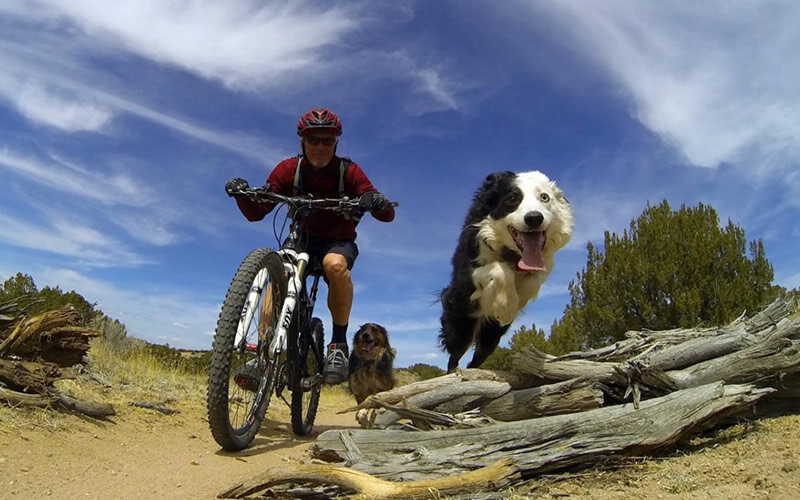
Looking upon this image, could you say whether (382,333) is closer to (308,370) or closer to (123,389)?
(308,370)

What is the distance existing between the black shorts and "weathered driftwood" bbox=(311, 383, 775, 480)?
5.65 feet

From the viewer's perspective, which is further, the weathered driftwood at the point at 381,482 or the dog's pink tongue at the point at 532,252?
the dog's pink tongue at the point at 532,252

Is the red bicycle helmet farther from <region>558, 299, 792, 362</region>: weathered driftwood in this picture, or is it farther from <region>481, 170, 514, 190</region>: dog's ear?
<region>558, 299, 792, 362</region>: weathered driftwood

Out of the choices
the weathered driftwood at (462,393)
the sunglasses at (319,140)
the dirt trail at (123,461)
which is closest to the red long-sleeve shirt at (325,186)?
the sunglasses at (319,140)

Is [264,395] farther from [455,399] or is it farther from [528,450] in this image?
[528,450]

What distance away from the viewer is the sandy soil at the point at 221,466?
2.38m

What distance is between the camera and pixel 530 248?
171 inches

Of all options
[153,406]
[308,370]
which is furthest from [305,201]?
[153,406]

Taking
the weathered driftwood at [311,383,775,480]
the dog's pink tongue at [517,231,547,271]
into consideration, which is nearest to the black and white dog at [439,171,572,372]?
the dog's pink tongue at [517,231,547,271]

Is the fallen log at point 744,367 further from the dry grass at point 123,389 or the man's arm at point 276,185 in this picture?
the dry grass at point 123,389

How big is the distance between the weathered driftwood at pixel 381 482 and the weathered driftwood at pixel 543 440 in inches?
5.9

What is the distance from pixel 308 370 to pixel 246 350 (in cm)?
135

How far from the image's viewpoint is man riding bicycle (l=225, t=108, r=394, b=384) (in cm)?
441

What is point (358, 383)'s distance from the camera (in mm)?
6402
